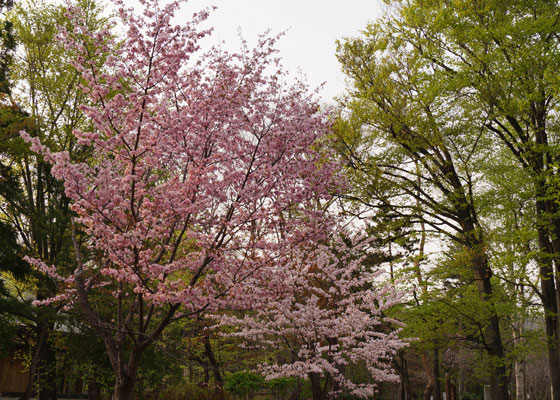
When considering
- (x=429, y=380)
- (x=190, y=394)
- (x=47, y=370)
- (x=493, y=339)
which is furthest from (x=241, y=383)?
(x=429, y=380)

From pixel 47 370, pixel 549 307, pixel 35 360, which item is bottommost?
pixel 47 370

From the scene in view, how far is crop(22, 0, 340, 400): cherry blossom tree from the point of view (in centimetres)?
582

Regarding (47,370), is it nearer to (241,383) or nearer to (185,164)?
(241,383)

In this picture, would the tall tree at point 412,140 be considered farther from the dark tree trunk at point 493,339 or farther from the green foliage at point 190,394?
the green foliage at point 190,394

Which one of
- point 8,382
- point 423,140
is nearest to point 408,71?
point 423,140

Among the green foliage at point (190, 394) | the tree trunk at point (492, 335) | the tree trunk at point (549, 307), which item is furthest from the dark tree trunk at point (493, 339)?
the green foliage at point (190, 394)

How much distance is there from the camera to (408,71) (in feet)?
47.0

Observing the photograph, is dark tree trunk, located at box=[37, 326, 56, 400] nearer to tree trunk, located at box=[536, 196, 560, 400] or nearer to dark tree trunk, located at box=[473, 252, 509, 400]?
dark tree trunk, located at box=[473, 252, 509, 400]

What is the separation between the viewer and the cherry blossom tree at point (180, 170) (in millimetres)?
5820

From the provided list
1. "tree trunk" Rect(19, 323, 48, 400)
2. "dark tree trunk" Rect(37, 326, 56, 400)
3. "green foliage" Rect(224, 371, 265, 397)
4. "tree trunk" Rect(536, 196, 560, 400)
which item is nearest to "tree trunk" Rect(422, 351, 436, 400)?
"green foliage" Rect(224, 371, 265, 397)

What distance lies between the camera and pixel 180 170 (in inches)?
304

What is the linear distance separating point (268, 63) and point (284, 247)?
280cm

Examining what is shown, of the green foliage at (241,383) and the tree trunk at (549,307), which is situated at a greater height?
the tree trunk at (549,307)

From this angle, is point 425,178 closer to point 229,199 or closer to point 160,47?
point 229,199
